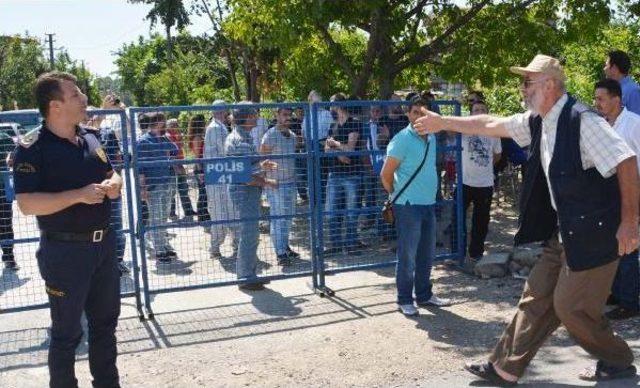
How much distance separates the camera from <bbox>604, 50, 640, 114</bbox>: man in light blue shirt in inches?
284

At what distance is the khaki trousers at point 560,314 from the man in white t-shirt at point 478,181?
3560 millimetres

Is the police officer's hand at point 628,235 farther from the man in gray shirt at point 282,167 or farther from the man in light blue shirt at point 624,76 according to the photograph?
the man in light blue shirt at point 624,76

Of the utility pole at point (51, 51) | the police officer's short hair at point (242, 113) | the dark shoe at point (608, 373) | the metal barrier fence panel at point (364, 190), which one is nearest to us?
the dark shoe at point (608, 373)

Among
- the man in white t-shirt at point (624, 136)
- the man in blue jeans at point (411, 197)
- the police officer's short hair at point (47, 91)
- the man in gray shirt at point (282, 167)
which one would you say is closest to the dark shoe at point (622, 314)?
the man in white t-shirt at point (624, 136)

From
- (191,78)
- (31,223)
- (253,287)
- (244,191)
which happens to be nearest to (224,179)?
(244,191)

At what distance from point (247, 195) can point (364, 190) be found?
1.59m

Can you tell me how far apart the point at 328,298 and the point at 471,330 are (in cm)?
159

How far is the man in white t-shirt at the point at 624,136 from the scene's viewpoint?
220 inches

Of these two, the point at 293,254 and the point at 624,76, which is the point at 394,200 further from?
the point at 624,76

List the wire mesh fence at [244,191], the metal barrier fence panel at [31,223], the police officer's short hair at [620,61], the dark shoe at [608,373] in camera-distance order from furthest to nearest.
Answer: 1. the police officer's short hair at [620,61]
2. the wire mesh fence at [244,191]
3. the metal barrier fence panel at [31,223]
4. the dark shoe at [608,373]

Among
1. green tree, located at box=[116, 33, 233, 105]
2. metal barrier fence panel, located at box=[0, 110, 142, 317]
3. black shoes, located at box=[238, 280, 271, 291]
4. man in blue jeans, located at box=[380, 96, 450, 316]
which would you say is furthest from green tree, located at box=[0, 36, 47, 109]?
man in blue jeans, located at box=[380, 96, 450, 316]

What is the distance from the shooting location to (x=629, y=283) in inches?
227

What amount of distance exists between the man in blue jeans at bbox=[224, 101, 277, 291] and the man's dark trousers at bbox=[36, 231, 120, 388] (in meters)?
2.49

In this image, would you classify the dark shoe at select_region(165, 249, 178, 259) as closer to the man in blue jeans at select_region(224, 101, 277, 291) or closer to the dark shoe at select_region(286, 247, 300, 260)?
the man in blue jeans at select_region(224, 101, 277, 291)
